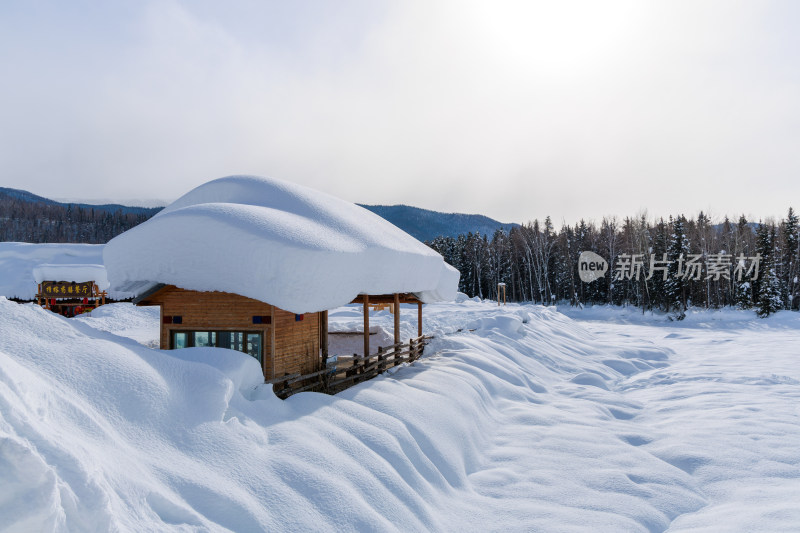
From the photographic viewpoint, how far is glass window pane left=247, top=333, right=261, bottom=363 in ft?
34.7

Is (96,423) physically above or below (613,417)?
above

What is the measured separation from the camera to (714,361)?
20484 millimetres

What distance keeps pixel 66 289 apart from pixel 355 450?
35638mm

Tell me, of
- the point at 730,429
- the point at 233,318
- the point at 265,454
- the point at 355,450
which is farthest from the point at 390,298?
the point at 265,454

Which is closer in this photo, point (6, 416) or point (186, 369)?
point (6, 416)

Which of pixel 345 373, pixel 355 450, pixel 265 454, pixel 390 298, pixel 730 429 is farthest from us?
pixel 390 298

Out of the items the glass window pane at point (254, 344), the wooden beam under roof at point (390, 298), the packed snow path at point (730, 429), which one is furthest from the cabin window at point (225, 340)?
the packed snow path at point (730, 429)

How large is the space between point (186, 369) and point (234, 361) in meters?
0.84

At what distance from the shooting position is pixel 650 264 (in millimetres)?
47062

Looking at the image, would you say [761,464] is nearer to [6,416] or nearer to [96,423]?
[96,423]

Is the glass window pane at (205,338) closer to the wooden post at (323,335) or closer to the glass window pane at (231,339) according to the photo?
the glass window pane at (231,339)

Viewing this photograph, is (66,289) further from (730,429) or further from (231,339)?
(730,429)

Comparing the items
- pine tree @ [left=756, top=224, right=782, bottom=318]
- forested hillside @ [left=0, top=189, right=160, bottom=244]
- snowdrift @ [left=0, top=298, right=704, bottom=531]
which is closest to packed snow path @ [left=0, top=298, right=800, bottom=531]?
snowdrift @ [left=0, top=298, right=704, bottom=531]

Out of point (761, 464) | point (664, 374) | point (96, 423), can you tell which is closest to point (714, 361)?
point (664, 374)
